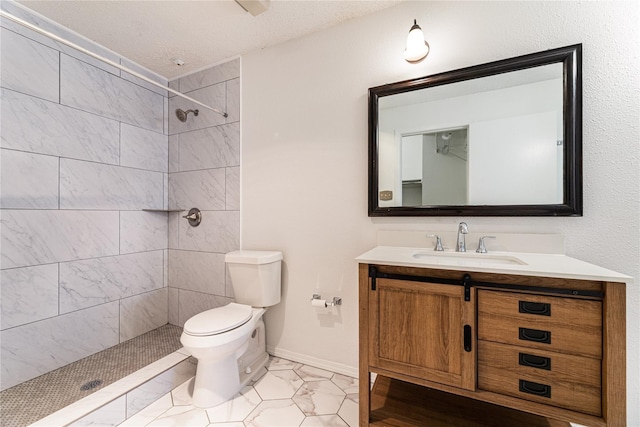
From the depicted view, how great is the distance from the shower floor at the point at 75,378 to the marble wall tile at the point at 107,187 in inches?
42.6

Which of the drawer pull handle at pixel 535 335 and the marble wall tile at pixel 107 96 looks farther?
the marble wall tile at pixel 107 96

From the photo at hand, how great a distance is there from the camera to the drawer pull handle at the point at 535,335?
0.97 m

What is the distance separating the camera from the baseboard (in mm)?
1721

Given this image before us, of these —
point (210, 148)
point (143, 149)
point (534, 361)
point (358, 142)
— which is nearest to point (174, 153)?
point (143, 149)

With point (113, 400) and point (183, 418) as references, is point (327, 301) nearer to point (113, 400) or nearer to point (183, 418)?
point (183, 418)

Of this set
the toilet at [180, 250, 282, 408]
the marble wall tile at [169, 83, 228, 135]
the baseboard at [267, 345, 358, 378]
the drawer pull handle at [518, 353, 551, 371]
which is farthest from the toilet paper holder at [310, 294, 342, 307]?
the marble wall tile at [169, 83, 228, 135]

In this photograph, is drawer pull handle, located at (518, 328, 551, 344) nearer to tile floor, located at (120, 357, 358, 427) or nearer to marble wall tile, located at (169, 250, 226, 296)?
tile floor, located at (120, 357, 358, 427)

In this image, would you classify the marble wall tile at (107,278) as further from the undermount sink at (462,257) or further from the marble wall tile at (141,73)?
the undermount sink at (462,257)

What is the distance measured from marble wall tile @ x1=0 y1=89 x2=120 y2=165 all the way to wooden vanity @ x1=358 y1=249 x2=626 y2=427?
214 cm

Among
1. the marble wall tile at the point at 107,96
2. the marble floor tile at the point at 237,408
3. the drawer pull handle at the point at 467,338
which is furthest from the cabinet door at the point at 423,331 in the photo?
the marble wall tile at the point at 107,96

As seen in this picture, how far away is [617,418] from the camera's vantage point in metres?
0.87

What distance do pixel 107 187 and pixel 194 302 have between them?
3.82ft

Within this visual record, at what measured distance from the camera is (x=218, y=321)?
5.00ft

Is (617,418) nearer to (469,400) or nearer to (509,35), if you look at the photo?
(469,400)
